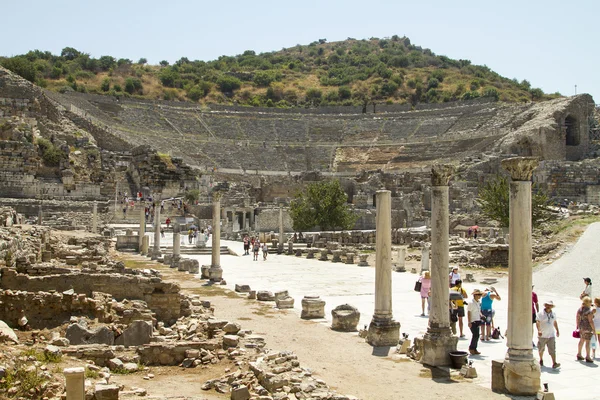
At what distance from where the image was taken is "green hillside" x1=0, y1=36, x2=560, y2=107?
101188 mm

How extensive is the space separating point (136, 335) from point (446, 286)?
5.61m

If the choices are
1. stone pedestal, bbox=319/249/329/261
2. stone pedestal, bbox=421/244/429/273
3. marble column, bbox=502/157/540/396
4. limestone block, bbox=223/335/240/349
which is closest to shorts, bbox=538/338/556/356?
marble column, bbox=502/157/540/396

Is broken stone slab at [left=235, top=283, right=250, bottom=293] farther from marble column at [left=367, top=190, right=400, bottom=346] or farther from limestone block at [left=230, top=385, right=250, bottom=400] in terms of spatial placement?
limestone block at [left=230, top=385, right=250, bottom=400]

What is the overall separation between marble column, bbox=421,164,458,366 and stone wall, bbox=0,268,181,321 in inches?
241

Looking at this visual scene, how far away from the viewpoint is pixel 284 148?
3019 inches

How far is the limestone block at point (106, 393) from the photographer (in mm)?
7302

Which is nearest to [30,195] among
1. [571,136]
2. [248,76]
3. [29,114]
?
[29,114]

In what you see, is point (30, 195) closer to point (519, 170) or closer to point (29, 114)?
point (29, 114)

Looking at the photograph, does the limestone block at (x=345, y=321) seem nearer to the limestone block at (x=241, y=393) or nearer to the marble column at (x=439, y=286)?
the marble column at (x=439, y=286)

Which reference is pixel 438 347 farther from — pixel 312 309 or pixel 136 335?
pixel 136 335

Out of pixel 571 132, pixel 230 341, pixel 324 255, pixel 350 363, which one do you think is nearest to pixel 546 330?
pixel 350 363

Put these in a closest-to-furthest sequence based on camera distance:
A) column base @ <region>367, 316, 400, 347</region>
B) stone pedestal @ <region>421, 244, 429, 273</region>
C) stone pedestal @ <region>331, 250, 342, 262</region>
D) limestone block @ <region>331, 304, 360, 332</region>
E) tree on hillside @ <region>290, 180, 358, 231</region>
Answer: column base @ <region>367, 316, 400, 347</region> → limestone block @ <region>331, 304, 360, 332</region> → stone pedestal @ <region>421, 244, 429, 273</region> → stone pedestal @ <region>331, 250, 342, 262</region> → tree on hillside @ <region>290, 180, 358, 231</region>

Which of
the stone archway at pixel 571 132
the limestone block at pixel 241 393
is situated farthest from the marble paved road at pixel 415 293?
the stone archway at pixel 571 132

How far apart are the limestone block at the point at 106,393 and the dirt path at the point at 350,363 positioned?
3.12 metres
